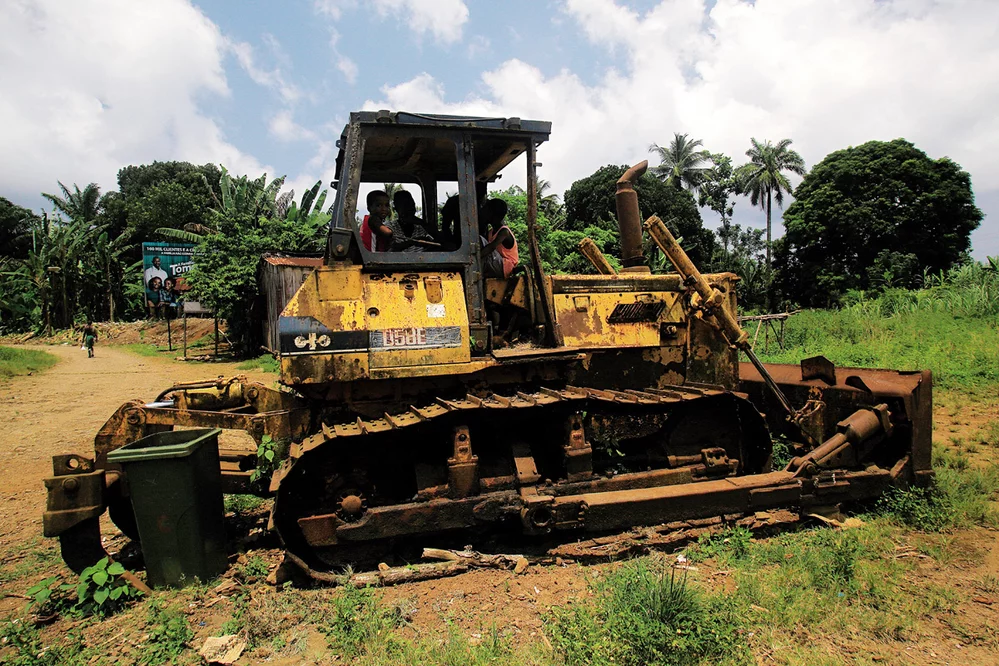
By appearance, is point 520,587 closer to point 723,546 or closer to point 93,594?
point 723,546

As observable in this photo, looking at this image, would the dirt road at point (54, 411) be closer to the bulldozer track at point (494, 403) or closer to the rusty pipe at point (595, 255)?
the bulldozer track at point (494, 403)

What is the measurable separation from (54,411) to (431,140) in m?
10.9

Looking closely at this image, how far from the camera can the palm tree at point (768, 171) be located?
143 feet

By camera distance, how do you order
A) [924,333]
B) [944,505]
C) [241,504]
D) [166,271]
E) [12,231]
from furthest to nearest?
[12,231]
[166,271]
[924,333]
[241,504]
[944,505]

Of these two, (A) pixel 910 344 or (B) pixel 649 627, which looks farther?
(A) pixel 910 344

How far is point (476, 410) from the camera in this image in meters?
4.51

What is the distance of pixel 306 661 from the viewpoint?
3.32m

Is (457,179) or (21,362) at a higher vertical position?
(457,179)

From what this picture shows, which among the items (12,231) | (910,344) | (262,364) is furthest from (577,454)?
(12,231)

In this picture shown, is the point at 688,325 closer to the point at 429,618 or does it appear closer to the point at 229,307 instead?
the point at 429,618

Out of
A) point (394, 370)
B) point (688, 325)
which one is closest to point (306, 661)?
point (394, 370)

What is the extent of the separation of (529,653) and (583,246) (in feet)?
12.6

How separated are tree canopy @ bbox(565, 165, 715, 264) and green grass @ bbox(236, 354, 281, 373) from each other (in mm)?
17305

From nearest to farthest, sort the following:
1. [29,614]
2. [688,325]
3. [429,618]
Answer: [429,618] < [29,614] < [688,325]
